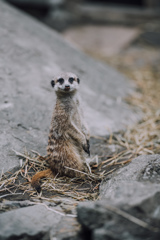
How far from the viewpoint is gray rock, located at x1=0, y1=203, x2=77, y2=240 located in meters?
1.62

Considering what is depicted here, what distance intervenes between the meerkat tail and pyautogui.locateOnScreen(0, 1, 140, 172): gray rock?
316 mm

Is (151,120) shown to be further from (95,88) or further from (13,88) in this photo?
(13,88)

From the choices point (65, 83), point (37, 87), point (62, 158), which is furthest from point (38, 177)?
point (37, 87)

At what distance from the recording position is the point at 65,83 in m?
2.46

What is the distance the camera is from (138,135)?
3.49 m

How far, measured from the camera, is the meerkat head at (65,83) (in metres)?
2.46

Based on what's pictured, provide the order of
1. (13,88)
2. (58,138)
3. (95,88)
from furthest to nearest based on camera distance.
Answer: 1. (95,88)
2. (13,88)
3. (58,138)

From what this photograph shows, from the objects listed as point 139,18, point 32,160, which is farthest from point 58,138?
point 139,18

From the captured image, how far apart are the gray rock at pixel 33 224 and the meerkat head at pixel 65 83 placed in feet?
3.50

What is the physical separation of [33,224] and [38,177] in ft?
2.10

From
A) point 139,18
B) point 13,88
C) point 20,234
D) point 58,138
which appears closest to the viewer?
point 20,234

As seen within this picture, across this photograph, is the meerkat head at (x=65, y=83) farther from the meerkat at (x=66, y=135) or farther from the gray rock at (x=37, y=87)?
the gray rock at (x=37, y=87)

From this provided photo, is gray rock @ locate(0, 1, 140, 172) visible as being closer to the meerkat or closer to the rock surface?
the meerkat

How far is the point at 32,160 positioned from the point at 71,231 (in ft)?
3.54
